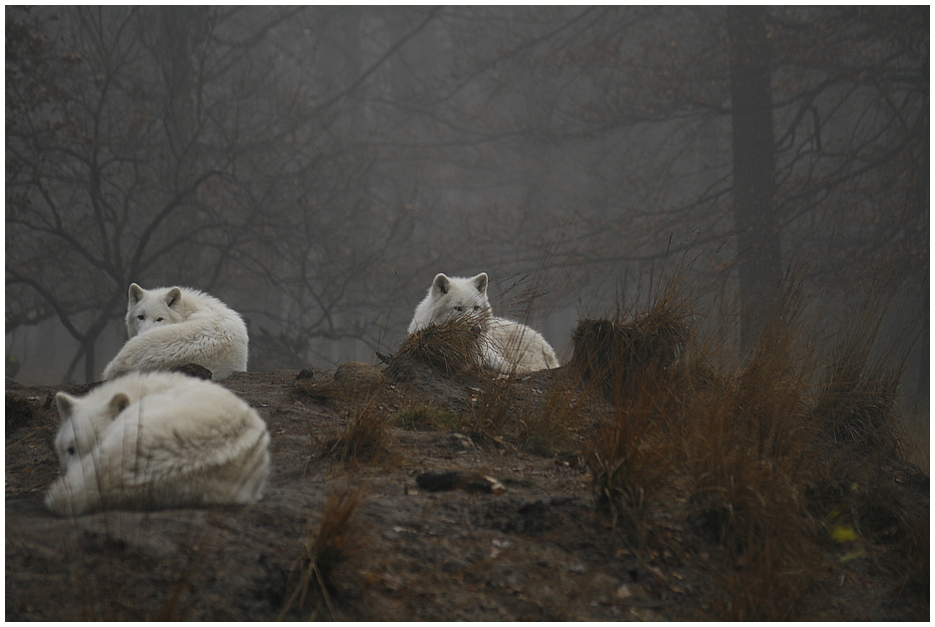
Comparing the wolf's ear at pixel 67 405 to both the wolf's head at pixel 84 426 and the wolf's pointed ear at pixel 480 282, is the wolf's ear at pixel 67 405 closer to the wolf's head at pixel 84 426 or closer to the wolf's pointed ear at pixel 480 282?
the wolf's head at pixel 84 426

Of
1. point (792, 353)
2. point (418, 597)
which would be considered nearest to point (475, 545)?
point (418, 597)

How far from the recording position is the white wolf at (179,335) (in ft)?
18.8

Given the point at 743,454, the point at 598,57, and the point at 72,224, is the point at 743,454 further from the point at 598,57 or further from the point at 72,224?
the point at 72,224

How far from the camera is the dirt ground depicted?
2.31 meters

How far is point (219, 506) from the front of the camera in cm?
299

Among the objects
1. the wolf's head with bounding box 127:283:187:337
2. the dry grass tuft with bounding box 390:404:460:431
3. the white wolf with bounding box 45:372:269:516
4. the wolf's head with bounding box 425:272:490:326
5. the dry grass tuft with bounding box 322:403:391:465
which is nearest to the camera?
the white wolf with bounding box 45:372:269:516

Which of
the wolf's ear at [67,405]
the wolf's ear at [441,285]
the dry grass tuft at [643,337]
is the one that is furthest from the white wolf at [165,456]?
the wolf's ear at [441,285]

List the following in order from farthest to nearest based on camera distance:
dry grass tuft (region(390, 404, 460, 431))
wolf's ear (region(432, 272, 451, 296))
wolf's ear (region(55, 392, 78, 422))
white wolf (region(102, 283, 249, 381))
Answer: wolf's ear (region(432, 272, 451, 296)) < white wolf (region(102, 283, 249, 381)) < dry grass tuft (region(390, 404, 460, 431)) < wolf's ear (region(55, 392, 78, 422))

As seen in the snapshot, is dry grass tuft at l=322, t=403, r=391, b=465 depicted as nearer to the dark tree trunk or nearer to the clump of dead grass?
the clump of dead grass

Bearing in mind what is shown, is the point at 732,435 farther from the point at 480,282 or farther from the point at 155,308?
the point at 155,308

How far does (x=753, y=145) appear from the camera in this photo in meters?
13.5

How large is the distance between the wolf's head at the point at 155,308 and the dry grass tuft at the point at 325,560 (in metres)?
5.15

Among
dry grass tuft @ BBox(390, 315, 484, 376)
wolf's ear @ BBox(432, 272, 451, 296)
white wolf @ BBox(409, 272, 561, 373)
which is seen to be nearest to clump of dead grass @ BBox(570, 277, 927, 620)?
dry grass tuft @ BBox(390, 315, 484, 376)

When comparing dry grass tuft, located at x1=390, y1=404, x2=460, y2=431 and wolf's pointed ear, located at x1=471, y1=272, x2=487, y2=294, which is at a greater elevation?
wolf's pointed ear, located at x1=471, y1=272, x2=487, y2=294
